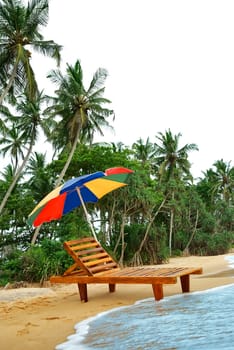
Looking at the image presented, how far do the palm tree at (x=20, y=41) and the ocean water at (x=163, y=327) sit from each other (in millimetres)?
13523

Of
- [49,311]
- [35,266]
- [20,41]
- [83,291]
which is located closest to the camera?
[49,311]

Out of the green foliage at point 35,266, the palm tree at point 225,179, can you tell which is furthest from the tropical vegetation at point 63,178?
the palm tree at point 225,179

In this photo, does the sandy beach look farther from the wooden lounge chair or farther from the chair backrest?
the chair backrest

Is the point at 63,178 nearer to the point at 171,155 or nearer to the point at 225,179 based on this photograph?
the point at 171,155

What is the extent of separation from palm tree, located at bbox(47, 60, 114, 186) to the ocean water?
1552 centimetres

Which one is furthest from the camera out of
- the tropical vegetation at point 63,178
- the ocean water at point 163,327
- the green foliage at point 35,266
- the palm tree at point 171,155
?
the palm tree at point 171,155

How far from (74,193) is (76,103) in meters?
13.5

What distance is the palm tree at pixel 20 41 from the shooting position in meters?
17.2

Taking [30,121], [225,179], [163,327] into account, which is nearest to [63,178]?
[30,121]

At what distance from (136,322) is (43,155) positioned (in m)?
26.8

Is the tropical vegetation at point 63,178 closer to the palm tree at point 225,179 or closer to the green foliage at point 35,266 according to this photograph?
the green foliage at point 35,266

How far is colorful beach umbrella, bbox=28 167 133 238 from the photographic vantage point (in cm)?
770

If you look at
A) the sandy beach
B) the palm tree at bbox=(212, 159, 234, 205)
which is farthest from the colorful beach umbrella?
→ the palm tree at bbox=(212, 159, 234, 205)

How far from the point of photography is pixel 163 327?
4531mm
